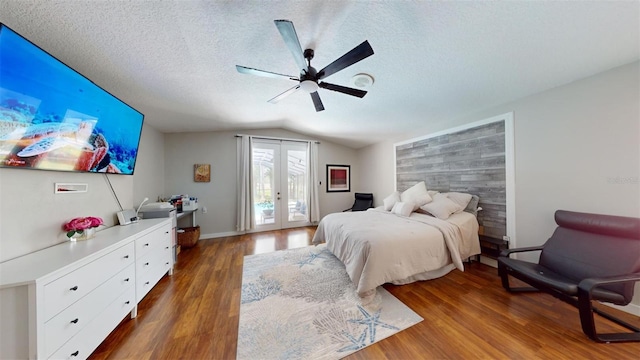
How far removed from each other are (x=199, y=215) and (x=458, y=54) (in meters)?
5.03

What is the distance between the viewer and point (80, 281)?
125 cm

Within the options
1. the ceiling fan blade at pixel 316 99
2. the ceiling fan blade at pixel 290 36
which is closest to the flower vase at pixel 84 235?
the ceiling fan blade at pixel 290 36

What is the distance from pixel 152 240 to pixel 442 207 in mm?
3756

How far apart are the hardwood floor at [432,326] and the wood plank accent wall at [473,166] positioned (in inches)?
37.8

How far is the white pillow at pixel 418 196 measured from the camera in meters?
3.15

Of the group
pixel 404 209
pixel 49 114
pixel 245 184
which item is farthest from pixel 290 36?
pixel 245 184

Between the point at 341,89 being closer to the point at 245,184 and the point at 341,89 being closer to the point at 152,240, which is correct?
the point at 152,240

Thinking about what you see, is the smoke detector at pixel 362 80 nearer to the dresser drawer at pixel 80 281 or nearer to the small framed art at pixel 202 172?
the dresser drawer at pixel 80 281

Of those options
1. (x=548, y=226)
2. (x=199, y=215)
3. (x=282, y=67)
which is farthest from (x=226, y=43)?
(x=548, y=226)

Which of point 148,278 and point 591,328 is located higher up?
point 148,278

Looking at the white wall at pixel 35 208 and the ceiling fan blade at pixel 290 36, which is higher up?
the ceiling fan blade at pixel 290 36

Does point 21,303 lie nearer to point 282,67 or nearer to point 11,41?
point 11,41

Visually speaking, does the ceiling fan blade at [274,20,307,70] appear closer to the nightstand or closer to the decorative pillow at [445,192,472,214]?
the decorative pillow at [445,192,472,214]

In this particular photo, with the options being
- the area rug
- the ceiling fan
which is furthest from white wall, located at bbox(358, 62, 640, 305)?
the ceiling fan
